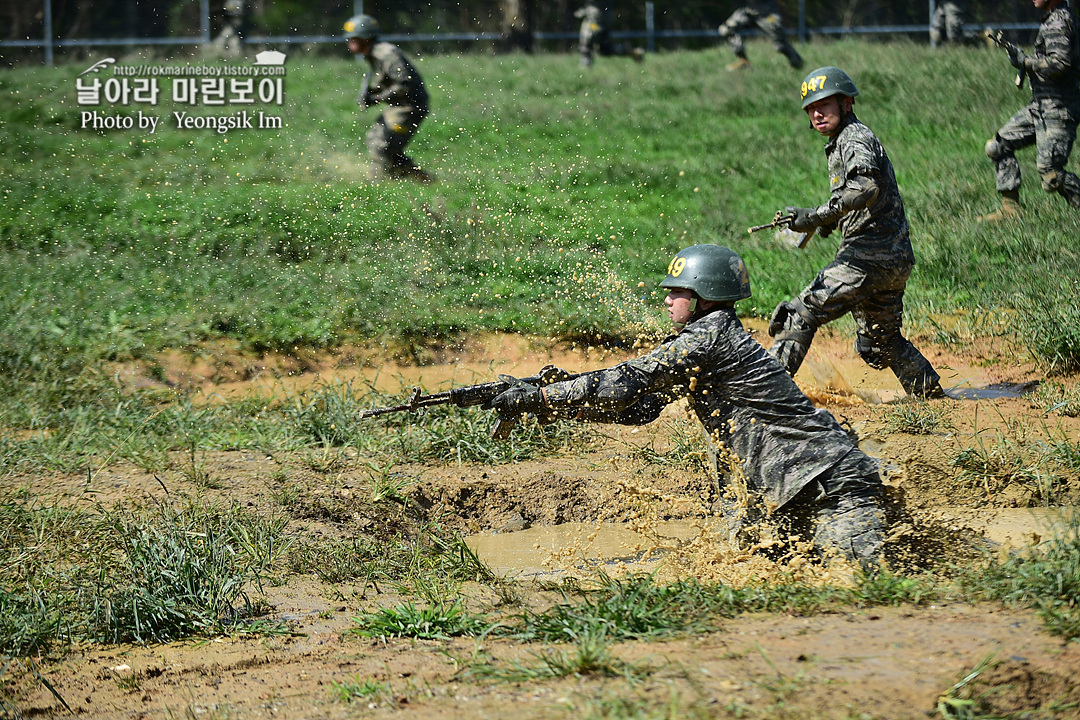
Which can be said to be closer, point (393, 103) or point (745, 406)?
point (745, 406)

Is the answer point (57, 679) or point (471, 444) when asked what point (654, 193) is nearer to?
point (471, 444)

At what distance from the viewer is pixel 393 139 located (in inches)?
467

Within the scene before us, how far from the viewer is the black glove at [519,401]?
4438 mm

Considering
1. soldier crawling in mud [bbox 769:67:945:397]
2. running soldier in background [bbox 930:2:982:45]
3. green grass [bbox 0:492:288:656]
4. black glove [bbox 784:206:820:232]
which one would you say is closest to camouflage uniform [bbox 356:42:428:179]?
soldier crawling in mud [bbox 769:67:945:397]

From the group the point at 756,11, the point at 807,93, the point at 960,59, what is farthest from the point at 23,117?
the point at 960,59

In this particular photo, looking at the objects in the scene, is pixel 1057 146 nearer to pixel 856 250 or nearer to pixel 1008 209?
pixel 1008 209

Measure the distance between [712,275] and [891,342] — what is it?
268cm

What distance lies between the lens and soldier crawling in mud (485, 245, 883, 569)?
438 cm

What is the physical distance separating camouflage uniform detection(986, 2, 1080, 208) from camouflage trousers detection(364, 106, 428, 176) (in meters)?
6.15

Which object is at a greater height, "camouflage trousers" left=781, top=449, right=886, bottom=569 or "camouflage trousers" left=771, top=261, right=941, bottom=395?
"camouflage trousers" left=771, top=261, right=941, bottom=395

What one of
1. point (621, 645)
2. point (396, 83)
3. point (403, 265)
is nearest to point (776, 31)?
point (396, 83)

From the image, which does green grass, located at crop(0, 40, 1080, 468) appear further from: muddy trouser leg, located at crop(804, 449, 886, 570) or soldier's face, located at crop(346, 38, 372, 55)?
muddy trouser leg, located at crop(804, 449, 886, 570)

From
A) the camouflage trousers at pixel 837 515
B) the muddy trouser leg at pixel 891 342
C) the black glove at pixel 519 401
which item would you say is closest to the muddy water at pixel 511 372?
the muddy trouser leg at pixel 891 342

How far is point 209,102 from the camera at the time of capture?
Result: 15844 millimetres
